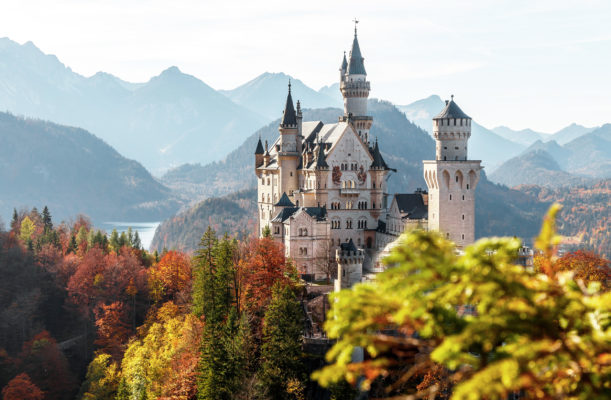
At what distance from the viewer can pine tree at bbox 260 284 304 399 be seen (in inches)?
1950

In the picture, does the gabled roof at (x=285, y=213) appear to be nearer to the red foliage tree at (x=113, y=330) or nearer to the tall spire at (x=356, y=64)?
the red foliage tree at (x=113, y=330)

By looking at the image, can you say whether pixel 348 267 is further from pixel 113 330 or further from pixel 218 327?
pixel 113 330

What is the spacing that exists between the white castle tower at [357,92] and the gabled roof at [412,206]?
13.7 m

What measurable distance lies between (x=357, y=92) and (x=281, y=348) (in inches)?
1987

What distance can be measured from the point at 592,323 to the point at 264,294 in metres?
49.8

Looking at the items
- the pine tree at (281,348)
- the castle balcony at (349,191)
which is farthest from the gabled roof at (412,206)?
the pine tree at (281,348)

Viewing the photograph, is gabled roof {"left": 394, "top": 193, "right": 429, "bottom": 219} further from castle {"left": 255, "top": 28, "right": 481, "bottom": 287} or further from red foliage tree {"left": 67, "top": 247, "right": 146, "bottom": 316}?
red foliage tree {"left": 67, "top": 247, "right": 146, "bottom": 316}

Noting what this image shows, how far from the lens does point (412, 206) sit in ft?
260

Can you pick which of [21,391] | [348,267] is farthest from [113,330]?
[348,267]

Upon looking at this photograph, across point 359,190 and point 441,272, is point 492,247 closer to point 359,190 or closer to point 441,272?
point 441,272

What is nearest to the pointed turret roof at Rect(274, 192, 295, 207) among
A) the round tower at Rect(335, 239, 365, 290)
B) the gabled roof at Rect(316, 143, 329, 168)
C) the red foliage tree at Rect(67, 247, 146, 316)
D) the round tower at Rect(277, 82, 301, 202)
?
the round tower at Rect(277, 82, 301, 202)

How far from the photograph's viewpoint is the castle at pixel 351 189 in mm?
68875

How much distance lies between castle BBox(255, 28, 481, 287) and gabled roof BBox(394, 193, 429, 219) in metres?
0.11

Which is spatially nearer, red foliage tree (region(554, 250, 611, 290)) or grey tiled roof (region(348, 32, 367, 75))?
red foliage tree (region(554, 250, 611, 290))
